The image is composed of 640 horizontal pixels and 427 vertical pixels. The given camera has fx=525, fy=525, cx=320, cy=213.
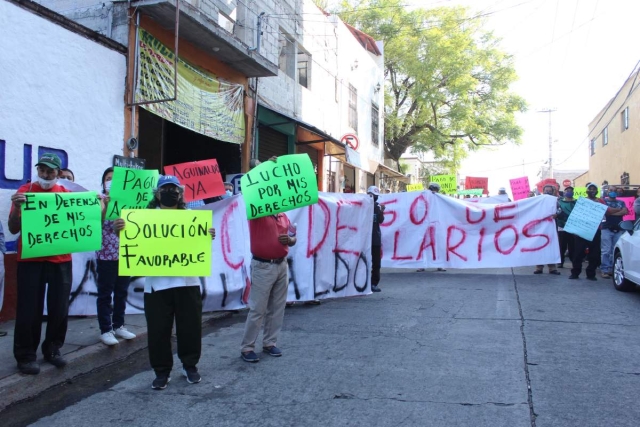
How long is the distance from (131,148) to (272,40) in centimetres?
622

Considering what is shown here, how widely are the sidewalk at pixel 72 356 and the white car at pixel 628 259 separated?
6630 millimetres

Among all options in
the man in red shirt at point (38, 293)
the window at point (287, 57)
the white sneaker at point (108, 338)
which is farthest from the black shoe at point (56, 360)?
the window at point (287, 57)

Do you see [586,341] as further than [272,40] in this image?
No

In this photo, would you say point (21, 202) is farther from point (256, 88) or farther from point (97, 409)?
point (256, 88)

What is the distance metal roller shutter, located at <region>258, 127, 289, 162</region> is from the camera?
43.1 feet

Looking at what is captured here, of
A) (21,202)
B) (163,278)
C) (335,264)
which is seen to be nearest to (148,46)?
(335,264)

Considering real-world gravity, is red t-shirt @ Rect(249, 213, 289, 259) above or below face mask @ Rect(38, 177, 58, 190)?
below

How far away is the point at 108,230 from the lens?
4.98 meters

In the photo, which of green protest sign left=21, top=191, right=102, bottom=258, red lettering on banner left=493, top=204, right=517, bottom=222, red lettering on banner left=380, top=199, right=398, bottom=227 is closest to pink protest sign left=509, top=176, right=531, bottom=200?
red lettering on banner left=493, top=204, right=517, bottom=222

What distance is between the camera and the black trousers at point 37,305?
413 cm

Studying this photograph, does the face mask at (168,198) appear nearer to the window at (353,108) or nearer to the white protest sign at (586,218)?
the white protest sign at (586,218)

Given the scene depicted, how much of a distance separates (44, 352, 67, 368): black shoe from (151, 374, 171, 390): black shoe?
877mm

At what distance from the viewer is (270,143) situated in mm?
13641

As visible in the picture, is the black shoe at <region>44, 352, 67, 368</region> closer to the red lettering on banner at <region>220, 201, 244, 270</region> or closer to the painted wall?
the painted wall
